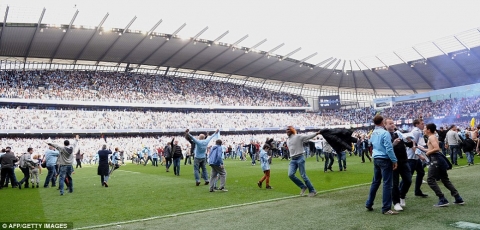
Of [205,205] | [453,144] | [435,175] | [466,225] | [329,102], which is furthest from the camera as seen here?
[329,102]

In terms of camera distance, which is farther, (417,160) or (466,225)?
(417,160)

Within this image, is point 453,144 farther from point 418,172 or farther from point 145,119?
point 145,119

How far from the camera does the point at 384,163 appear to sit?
20.6 ft

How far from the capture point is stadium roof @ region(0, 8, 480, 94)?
35656mm

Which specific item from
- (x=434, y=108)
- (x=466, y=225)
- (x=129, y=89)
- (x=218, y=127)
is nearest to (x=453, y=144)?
(x=466, y=225)

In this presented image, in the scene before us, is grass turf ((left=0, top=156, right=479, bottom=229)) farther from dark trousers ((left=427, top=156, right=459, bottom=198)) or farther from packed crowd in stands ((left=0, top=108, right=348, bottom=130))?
packed crowd in stands ((left=0, top=108, right=348, bottom=130))

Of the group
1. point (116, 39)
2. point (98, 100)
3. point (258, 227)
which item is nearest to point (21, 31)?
point (116, 39)

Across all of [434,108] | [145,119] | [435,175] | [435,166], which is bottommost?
[435,175]

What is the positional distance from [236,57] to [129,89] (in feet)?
49.6

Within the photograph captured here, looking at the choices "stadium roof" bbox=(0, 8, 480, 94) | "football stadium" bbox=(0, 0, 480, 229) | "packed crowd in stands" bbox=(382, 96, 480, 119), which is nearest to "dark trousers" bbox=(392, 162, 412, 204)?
"football stadium" bbox=(0, 0, 480, 229)

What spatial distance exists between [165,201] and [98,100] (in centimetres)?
3859

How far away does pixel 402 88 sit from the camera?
58312mm

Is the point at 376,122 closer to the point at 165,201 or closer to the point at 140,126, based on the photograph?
the point at 165,201

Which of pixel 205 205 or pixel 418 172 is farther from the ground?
pixel 418 172
